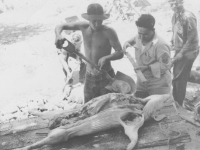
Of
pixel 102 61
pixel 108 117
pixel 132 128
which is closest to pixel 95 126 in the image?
pixel 108 117

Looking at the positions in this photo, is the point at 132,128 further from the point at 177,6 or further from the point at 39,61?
the point at 177,6

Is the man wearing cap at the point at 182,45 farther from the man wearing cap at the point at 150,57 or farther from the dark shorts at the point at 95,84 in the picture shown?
the dark shorts at the point at 95,84

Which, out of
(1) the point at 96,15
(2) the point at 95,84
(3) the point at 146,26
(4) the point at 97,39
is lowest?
(2) the point at 95,84

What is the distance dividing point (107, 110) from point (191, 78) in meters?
1.92

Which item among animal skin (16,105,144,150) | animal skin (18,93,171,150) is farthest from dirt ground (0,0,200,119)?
animal skin (16,105,144,150)

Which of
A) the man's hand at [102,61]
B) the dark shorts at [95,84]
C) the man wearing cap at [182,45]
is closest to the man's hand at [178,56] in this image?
the man wearing cap at [182,45]

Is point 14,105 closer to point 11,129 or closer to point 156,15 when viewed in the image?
point 11,129

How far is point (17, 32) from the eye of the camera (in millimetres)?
4715

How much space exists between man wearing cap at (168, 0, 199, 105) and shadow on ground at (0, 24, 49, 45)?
2.39 metres

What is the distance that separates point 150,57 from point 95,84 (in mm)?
1077

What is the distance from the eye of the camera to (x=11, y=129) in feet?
13.3

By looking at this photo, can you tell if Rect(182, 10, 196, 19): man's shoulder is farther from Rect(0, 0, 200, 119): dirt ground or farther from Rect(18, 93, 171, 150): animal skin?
Rect(18, 93, 171, 150): animal skin

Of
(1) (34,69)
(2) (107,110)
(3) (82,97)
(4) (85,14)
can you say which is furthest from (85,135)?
(4) (85,14)

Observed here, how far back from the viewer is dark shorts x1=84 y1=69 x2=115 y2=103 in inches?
173
